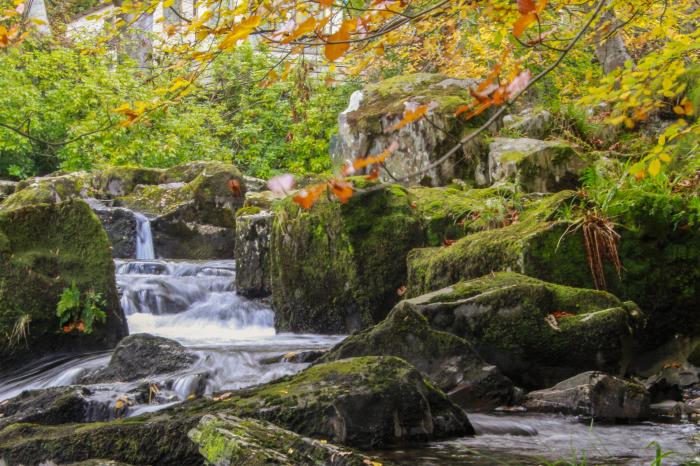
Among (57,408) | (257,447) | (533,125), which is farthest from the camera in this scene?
(533,125)

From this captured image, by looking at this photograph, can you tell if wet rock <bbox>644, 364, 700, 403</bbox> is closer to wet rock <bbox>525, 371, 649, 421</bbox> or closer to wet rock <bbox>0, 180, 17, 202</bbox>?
wet rock <bbox>525, 371, 649, 421</bbox>

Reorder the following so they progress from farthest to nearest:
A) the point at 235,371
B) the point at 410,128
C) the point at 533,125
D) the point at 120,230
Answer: the point at 120,230 → the point at 533,125 → the point at 410,128 → the point at 235,371

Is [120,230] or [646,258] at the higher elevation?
[120,230]

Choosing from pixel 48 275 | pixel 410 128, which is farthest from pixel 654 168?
pixel 410 128

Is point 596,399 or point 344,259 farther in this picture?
point 344,259

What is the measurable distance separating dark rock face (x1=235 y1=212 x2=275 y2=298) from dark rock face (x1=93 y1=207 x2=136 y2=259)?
3.70m

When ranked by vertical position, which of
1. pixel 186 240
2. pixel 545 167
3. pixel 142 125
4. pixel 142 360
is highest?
pixel 142 125

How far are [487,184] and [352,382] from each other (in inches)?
272

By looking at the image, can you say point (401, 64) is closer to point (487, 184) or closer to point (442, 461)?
point (487, 184)

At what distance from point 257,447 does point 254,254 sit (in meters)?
7.03

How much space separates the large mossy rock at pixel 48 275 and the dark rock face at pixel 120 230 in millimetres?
4739

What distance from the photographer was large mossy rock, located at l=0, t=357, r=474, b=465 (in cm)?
410

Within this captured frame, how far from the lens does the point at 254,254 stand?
10.5 meters

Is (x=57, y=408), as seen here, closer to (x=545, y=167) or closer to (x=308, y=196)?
(x=308, y=196)
